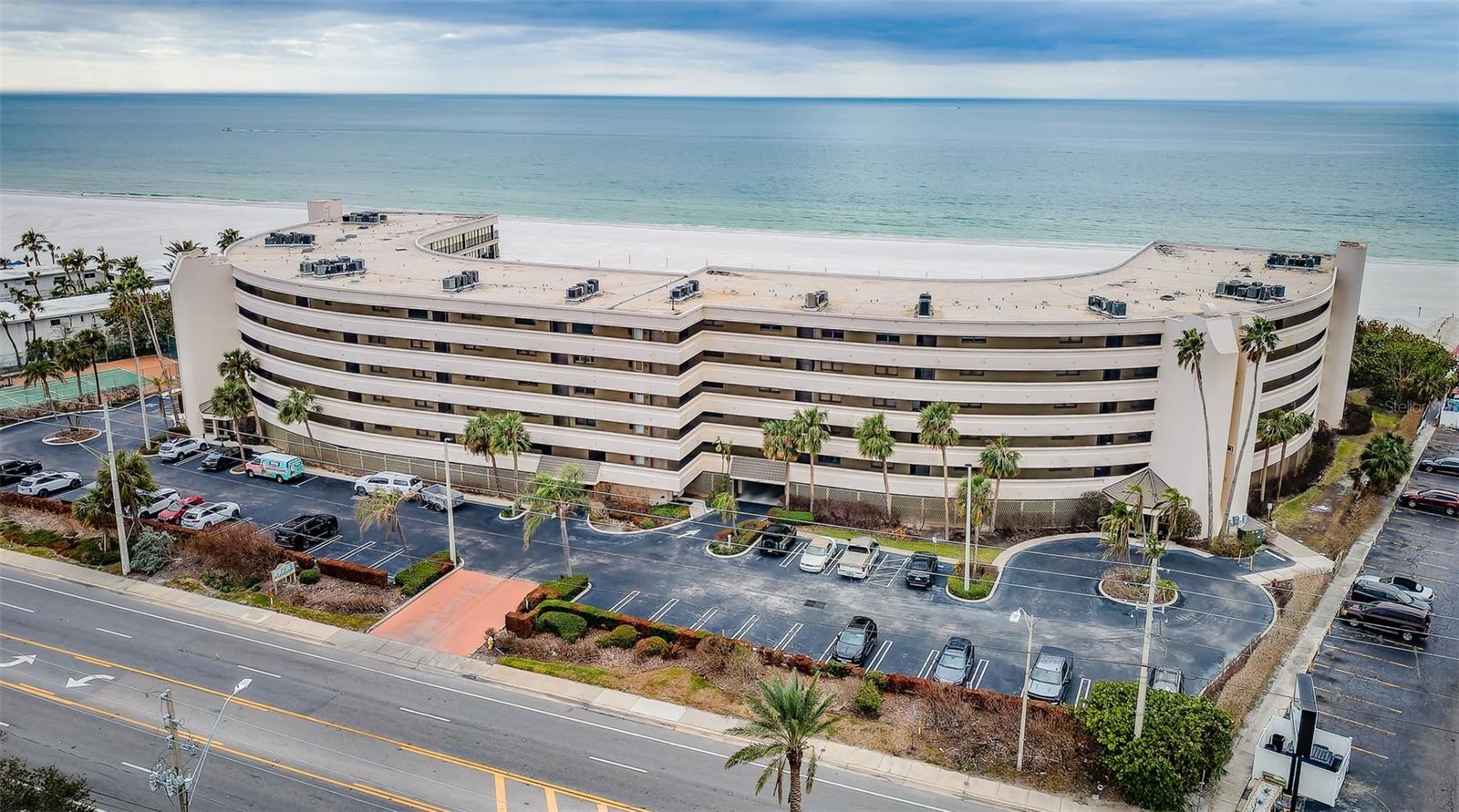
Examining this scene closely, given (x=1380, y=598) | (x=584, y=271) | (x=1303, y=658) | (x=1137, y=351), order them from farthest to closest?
(x=584, y=271) < (x=1137, y=351) < (x=1380, y=598) < (x=1303, y=658)

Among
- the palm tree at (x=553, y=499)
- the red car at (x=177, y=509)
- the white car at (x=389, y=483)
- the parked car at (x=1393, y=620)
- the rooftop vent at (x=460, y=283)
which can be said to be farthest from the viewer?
the rooftop vent at (x=460, y=283)

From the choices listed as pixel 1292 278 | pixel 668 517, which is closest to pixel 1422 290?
pixel 1292 278

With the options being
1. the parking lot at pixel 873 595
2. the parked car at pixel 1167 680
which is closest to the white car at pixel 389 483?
the parking lot at pixel 873 595

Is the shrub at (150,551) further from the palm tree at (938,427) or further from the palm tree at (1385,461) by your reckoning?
the palm tree at (1385,461)

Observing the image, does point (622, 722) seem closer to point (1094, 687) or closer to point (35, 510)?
point (1094, 687)

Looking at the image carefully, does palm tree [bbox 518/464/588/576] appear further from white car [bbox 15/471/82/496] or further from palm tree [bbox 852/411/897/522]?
white car [bbox 15/471/82/496]
